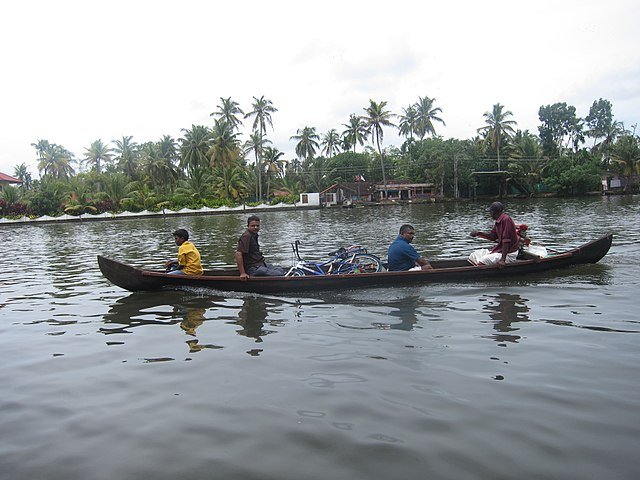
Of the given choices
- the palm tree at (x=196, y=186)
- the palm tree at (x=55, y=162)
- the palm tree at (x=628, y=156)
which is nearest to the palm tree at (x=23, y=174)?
the palm tree at (x=55, y=162)

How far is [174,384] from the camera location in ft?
17.4

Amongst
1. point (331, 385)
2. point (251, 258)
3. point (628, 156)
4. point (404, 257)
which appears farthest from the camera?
point (628, 156)

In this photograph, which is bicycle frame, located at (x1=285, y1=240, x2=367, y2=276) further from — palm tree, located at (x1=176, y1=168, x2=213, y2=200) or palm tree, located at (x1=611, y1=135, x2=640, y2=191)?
palm tree, located at (x1=611, y1=135, x2=640, y2=191)

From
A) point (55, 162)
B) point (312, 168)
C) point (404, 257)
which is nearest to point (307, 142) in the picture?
point (312, 168)

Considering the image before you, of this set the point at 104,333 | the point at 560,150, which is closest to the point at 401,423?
the point at 104,333

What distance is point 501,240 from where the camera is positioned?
9969 millimetres

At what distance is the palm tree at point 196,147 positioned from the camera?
59.0 m

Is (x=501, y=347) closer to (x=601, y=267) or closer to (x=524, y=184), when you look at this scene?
(x=601, y=267)

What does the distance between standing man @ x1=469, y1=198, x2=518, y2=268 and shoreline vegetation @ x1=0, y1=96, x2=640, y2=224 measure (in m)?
44.7

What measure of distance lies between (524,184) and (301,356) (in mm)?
62747

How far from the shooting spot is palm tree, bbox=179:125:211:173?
59031 millimetres

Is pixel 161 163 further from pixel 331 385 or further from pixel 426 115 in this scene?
pixel 331 385

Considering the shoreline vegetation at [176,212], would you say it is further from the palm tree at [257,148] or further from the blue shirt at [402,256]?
the blue shirt at [402,256]

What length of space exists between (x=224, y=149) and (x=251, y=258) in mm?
48902
